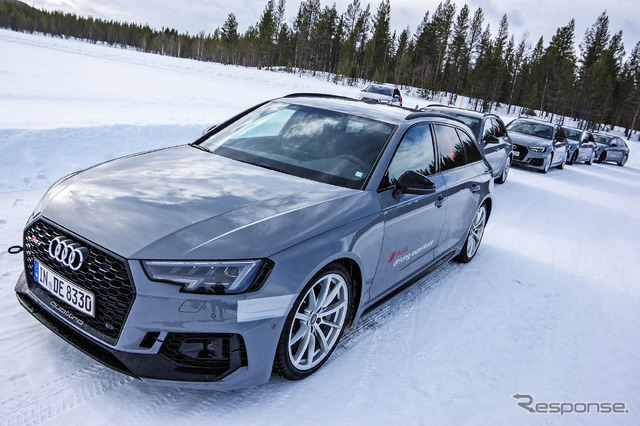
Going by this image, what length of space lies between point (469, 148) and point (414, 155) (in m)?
1.56

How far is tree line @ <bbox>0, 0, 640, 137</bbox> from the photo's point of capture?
73.9m

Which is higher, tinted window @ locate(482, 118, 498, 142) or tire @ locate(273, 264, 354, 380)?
tinted window @ locate(482, 118, 498, 142)

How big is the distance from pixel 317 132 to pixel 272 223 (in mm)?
1364

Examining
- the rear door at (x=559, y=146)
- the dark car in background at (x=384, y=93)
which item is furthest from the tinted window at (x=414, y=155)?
the dark car in background at (x=384, y=93)

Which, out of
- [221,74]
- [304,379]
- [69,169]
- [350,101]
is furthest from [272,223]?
[221,74]

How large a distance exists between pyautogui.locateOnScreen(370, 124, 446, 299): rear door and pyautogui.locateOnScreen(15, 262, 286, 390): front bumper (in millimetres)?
1166

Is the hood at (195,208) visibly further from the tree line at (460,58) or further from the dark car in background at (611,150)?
the tree line at (460,58)

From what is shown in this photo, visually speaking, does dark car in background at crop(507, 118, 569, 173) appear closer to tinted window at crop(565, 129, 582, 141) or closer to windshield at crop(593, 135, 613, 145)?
tinted window at crop(565, 129, 582, 141)

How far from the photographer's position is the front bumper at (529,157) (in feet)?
46.3

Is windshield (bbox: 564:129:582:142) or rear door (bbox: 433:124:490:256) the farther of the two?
windshield (bbox: 564:129:582:142)

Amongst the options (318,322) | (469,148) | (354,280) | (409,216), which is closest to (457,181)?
(469,148)

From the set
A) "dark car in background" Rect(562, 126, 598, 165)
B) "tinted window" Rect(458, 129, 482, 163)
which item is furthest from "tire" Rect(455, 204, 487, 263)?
"dark car in background" Rect(562, 126, 598, 165)

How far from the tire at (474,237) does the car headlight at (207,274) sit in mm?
3498

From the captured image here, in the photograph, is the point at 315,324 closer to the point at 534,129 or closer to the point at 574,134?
the point at 534,129
